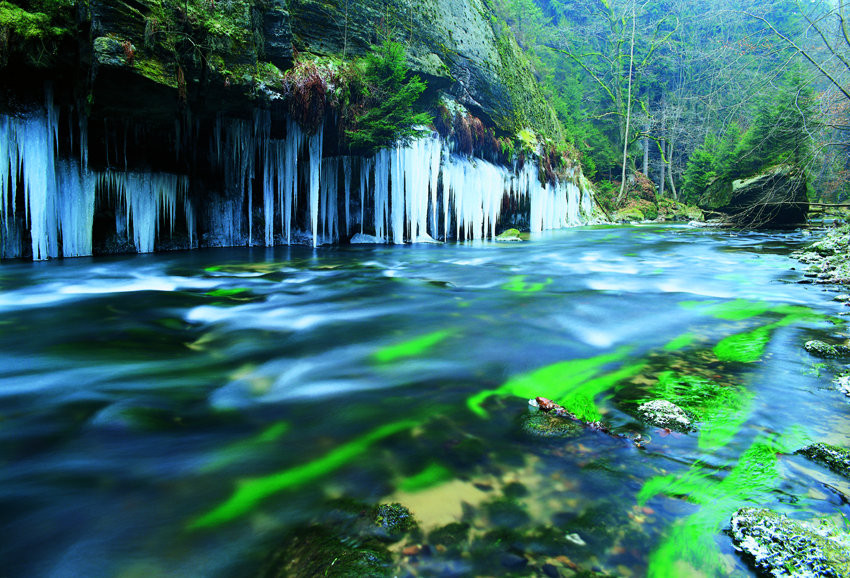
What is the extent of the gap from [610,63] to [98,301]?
3765cm

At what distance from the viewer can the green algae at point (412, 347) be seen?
3.64 meters

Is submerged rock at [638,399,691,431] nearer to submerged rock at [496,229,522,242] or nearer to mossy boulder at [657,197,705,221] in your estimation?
submerged rock at [496,229,522,242]

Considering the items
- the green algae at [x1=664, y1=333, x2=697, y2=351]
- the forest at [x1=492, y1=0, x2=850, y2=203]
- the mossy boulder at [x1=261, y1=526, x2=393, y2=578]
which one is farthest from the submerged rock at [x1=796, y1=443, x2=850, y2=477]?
the forest at [x1=492, y1=0, x2=850, y2=203]

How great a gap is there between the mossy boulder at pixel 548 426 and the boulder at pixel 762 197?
48.5ft

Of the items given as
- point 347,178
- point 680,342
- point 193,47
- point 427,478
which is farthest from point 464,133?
point 427,478

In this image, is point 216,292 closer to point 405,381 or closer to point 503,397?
point 405,381

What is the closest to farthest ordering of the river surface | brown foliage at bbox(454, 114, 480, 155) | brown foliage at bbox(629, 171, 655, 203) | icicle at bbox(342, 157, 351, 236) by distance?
1. the river surface
2. icicle at bbox(342, 157, 351, 236)
3. brown foliage at bbox(454, 114, 480, 155)
4. brown foliage at bbox(629, 171, 655, 203)

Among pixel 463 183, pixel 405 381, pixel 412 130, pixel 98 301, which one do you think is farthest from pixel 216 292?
pixel 463 183

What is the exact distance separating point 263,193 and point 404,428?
34.0 feet

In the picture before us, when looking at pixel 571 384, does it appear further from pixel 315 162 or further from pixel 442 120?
pixel 442 120

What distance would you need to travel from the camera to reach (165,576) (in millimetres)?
1412

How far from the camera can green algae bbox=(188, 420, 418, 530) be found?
1.69 m

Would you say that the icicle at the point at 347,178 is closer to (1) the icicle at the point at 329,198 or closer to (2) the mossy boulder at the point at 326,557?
(1) the icicle at the point at 329,198

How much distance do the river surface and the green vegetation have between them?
646 cm
